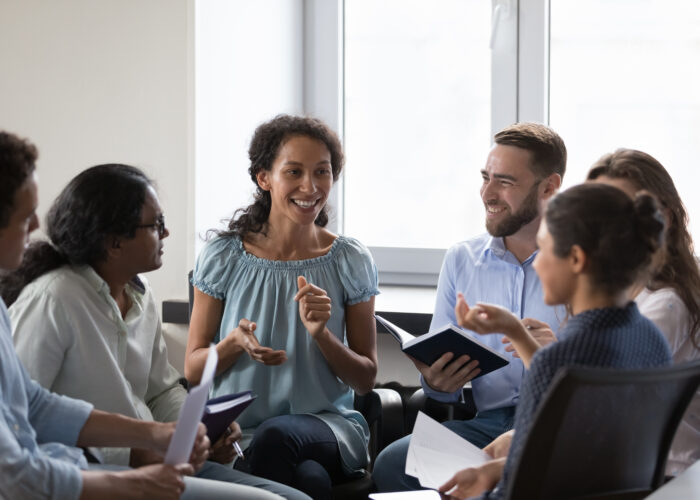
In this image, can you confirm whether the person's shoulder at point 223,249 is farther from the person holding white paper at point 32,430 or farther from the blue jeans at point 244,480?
the person holding white paper at point 32,430

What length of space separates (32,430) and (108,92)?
1804 millimetres

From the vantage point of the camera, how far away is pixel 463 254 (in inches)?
101

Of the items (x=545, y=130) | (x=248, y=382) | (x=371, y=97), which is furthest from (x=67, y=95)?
(x=545, y=130)

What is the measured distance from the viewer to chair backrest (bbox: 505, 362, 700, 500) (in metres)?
1.27

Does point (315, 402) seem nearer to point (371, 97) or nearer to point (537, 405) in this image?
point (537, 405)

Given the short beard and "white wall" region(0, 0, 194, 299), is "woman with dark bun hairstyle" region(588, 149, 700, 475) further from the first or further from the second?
"white wall" region(0, 0, 194, 299)

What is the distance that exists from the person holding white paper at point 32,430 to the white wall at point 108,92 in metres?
1.43

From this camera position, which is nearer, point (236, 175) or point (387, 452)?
point (387, 452)

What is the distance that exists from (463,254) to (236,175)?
106 cm

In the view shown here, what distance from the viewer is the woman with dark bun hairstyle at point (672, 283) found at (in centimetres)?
188

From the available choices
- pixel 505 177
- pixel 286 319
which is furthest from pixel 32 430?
pixel 505 177

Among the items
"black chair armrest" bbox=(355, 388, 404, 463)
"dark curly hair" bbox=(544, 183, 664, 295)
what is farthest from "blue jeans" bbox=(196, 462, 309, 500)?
"dark curly hair" bbox=(544, 183, 664, 295)

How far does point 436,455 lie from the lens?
1745 millimetres

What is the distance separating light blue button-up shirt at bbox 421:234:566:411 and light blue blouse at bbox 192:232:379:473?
0.71ft
